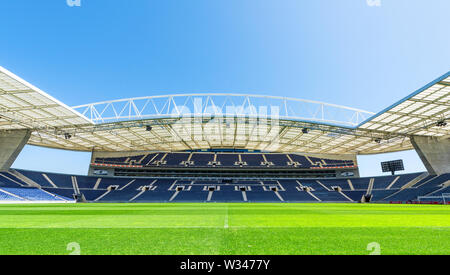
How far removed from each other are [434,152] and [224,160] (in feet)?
132

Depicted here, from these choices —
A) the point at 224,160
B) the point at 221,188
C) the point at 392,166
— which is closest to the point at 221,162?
the point at 224,160

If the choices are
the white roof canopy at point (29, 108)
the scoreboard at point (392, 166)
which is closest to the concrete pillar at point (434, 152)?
the scoreboard at point (392, 166)

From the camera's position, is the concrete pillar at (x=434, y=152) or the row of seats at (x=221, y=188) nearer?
the row of seats at (x=221, y=188)

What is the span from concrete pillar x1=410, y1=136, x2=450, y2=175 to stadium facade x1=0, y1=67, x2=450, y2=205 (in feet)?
0.55

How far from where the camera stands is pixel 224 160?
5662 cm

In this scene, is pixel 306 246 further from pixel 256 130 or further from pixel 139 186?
pixel 139 186

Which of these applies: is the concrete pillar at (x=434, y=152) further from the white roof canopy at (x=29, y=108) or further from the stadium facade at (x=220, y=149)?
the white roof canopy at (x=29, y=108)

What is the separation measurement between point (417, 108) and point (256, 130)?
22.5 metres

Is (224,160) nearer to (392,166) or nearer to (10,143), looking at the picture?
(392,166)

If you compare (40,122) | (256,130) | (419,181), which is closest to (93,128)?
(40,122)

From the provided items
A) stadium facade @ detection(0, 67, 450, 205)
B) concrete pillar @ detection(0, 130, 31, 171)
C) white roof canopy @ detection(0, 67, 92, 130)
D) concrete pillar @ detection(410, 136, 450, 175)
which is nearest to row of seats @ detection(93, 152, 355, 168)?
stadium facade @ detection(0, 67, 450, 205)

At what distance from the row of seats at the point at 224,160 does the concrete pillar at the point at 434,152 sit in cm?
1776

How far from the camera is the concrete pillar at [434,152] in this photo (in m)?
36.1

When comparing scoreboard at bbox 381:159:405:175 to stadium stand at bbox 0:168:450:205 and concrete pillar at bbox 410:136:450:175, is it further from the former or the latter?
concrete pillar at bbox 410:136:450:175
